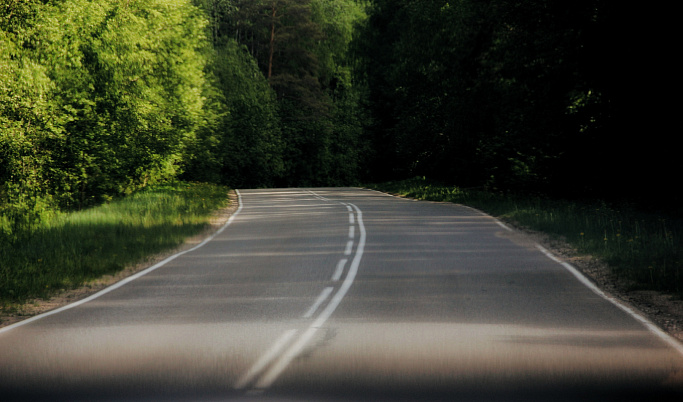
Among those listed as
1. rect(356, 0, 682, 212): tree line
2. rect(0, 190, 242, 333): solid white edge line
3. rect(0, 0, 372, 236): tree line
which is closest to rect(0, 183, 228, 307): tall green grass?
rect(0, 190, 242, 333): solid white edge line

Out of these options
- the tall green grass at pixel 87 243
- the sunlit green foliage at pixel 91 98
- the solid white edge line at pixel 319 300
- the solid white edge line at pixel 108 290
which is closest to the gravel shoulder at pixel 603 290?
the solid white edge line at pixel 108 290

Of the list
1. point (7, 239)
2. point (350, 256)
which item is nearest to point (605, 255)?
point (350, 256)

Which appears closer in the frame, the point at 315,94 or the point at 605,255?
the point at 605,255

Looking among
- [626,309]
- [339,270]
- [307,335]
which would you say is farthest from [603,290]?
[307,335]

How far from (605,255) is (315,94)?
2650 inches

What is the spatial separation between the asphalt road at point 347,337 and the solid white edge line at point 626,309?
55 mm

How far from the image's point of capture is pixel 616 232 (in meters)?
18.5

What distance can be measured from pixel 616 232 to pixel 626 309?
344 inches

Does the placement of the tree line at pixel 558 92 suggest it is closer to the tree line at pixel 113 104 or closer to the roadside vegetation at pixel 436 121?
the roadside vegetation at pixel 436 121

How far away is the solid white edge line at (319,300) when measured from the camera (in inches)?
393

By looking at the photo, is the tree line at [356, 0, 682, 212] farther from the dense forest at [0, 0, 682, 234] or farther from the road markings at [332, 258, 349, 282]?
the road markings at [332, 258, 349, 282]

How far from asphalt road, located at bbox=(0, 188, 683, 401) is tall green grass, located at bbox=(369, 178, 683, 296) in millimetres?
1141

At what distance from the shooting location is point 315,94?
8100 cm

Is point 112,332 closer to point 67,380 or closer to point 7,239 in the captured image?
point 67,380
